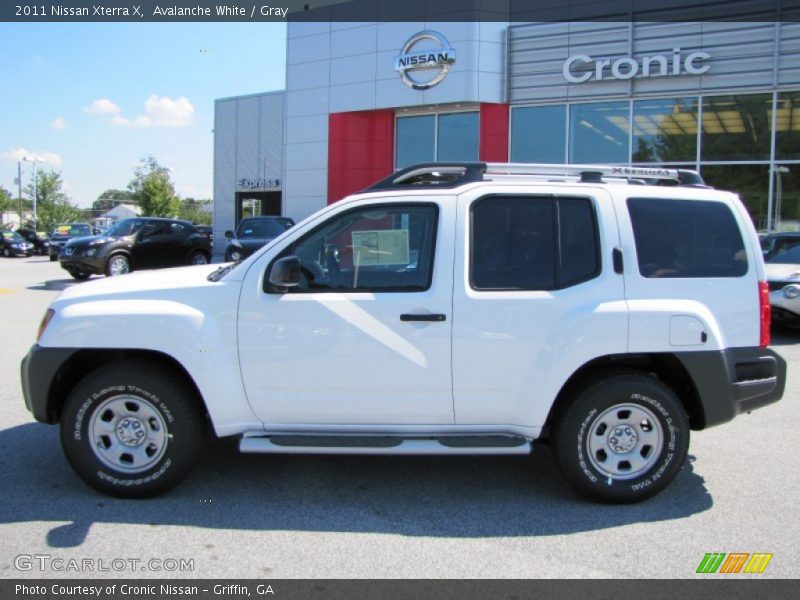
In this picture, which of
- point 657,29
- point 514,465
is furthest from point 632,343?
point 657,29

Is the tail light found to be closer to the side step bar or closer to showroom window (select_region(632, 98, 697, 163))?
the side step bar

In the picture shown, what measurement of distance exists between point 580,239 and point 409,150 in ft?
54.6

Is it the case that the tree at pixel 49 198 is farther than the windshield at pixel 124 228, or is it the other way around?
the tree at pixel 49 198

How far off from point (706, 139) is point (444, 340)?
15.4 m

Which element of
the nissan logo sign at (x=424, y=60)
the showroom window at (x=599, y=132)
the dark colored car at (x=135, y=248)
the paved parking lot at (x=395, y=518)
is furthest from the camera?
the nissan logo sign at (x=424, y=60)

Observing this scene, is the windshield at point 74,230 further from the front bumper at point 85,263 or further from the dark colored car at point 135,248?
the front bumper at point 85,263

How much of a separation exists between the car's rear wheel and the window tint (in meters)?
14.9

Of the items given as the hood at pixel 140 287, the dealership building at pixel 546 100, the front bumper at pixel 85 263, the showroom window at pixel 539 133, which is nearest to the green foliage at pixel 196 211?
the dealership building at pixel 546 100

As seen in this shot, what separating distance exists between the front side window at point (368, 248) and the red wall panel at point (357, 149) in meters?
16.6

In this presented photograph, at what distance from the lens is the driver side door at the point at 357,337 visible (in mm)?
4129

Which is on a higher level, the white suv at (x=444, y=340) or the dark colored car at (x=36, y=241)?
the dark colored car at (x=36, y=241)

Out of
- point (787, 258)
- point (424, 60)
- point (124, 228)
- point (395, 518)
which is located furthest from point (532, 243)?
point (124, 228)

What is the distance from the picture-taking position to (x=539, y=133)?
1852 cm

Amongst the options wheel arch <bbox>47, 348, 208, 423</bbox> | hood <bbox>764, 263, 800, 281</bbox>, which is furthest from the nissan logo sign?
wheel arch <bbox>47, 348, 208, 423</bbox>
